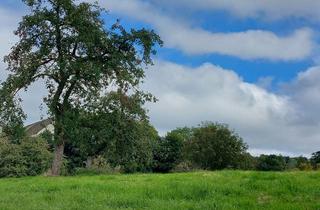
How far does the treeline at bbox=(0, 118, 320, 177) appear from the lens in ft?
130

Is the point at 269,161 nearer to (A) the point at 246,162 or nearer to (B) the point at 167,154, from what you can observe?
(B) the point at 167,154

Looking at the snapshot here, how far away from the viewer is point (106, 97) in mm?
39094

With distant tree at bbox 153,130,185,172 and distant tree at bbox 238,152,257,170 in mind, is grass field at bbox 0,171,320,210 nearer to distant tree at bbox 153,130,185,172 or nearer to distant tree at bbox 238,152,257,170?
distant tree at bbox 238,152,257,170

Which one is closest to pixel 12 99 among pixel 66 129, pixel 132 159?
pixel 66 129

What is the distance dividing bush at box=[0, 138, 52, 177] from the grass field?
3783cm

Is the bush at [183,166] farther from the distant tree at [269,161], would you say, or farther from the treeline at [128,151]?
the distant tree at [269,161]

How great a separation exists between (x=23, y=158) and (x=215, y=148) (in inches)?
923

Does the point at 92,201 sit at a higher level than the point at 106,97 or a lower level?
lower

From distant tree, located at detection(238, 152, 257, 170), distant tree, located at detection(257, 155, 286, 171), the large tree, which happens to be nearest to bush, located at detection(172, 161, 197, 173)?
distant tree, located at detection(238, 152, 257, 170)

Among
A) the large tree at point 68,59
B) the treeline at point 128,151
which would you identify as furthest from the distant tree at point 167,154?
the large tree at point 68,59

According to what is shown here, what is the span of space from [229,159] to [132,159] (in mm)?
28605

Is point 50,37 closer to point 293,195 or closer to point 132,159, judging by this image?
point 132,159

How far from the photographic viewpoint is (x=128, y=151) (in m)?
40.9

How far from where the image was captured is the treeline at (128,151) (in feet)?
130
